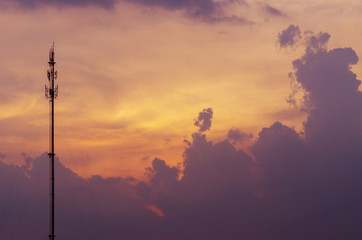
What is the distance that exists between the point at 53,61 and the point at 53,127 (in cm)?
974

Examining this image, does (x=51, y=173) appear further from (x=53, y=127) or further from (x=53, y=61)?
(x=53, y=61)

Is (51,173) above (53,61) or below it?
below

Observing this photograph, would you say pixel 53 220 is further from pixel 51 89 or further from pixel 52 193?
pixel 51 89

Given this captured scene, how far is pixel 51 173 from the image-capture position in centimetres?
11150

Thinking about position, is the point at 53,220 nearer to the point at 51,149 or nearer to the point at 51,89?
the point at 51,149

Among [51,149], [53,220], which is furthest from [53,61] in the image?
[53,220]

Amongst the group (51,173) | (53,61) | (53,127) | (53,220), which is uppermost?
(53,61)

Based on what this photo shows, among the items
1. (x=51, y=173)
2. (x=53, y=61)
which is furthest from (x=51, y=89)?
(x=51, y=173)

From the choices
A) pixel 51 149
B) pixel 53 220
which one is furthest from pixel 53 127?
pixel 53 220

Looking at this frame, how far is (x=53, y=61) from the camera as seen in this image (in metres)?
116

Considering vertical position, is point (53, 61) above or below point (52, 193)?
above

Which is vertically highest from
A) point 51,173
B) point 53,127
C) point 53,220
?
point 53,127

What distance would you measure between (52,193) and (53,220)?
3910 mm

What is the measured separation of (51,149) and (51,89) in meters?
8.70
